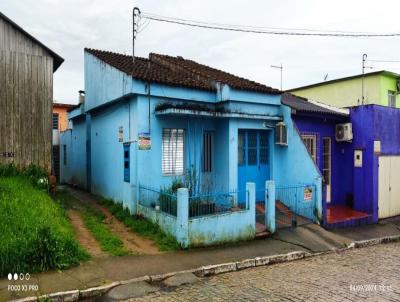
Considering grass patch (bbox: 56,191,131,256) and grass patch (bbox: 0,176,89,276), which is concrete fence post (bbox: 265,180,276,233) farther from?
grass patch (bbox: 0,176,89,276)

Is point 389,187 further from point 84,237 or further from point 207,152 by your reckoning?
point 84,237

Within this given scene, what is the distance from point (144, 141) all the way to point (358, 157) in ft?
25.3

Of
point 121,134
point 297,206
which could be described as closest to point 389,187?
point 297,206

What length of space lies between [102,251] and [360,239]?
7065mm

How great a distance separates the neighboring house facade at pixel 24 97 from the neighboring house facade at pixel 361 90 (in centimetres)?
1539

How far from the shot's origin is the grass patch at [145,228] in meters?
8.28

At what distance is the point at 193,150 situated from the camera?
11.1 meters

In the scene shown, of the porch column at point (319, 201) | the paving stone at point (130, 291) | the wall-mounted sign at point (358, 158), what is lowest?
the paving stone at point (130, 291)

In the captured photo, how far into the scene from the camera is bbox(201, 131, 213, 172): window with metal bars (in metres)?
11.4

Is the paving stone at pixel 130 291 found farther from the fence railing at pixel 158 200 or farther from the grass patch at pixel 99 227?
the fence railing at pixel 158 200

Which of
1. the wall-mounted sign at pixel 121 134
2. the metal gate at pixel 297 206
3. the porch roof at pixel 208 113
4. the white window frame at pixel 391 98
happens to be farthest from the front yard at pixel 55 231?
the white window frame at pixel 391 98

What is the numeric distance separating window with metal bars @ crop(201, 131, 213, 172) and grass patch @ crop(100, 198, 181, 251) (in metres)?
2.69

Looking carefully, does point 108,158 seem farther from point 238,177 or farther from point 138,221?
point 238,177

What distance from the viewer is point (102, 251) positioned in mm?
7742
